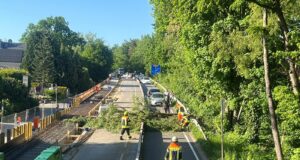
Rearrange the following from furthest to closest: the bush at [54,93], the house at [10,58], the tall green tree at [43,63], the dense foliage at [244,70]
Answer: the house at [10,58], the tall green tree at [43,63], the bush at [54,93], the dense foliage at [244,70]

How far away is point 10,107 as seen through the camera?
52281 millimetres

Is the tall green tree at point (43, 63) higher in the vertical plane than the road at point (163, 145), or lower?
higher

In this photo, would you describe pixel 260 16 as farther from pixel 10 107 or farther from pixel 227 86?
pixel 10 107

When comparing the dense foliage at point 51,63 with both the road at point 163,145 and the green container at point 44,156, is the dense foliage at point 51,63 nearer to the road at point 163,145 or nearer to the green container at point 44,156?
the road at point 163,145

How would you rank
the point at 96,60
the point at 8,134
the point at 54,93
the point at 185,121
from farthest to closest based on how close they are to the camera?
1. the point at 96,60
2. the point at 54,93
3. the point at 185,121
4. the point at 8,134

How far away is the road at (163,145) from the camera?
85.0ft

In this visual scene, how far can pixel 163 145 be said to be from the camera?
96.8 ft

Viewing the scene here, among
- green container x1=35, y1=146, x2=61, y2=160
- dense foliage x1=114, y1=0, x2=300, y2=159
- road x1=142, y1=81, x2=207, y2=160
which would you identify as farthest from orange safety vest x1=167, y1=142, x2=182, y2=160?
road x1=142, y1=81, x2=207, y2=160

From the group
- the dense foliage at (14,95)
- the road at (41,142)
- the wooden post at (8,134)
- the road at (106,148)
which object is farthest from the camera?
the dense foliage at (14,95)

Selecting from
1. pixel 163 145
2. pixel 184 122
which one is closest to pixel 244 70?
pixel 163 145

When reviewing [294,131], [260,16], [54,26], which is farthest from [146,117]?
[54,26]

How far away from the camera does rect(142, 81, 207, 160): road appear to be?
25905mm

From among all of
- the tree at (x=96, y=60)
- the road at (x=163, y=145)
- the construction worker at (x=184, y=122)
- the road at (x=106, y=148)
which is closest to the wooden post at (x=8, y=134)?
the road at (x=106, y=148)

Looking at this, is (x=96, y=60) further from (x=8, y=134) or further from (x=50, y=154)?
(x=50, y=154)
